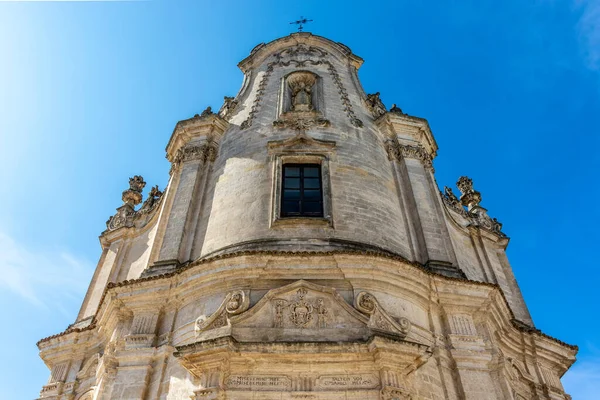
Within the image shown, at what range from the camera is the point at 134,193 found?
18.6 metres

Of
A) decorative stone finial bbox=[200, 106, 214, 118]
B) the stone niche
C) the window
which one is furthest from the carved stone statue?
the stone niche

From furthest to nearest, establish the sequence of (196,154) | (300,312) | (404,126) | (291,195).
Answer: (404,126)
(196,154)
(291,195)
(300,312)

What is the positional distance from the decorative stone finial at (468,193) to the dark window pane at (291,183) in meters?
7.61

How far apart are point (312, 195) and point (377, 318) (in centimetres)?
437

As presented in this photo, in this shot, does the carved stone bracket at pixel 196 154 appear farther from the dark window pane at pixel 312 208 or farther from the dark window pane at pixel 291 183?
the dark window pane at pixel 312 208

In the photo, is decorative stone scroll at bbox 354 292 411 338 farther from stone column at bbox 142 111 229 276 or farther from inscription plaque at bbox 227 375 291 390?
stone column at bbox 142 111 229 276

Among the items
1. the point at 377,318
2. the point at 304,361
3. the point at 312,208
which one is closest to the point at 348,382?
the point at 304,361

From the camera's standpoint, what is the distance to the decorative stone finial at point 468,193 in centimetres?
1895

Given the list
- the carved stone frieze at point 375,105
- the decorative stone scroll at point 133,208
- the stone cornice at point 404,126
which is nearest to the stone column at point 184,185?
the decorative stone scroll at point 133,208

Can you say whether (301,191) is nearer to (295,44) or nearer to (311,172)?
(311,172)

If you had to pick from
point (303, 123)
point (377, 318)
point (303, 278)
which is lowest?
point (377, 318)

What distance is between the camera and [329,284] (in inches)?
437

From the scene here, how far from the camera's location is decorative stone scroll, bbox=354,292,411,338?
10.2 m

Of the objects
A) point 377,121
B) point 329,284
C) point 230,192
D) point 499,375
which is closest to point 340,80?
point 377,121
